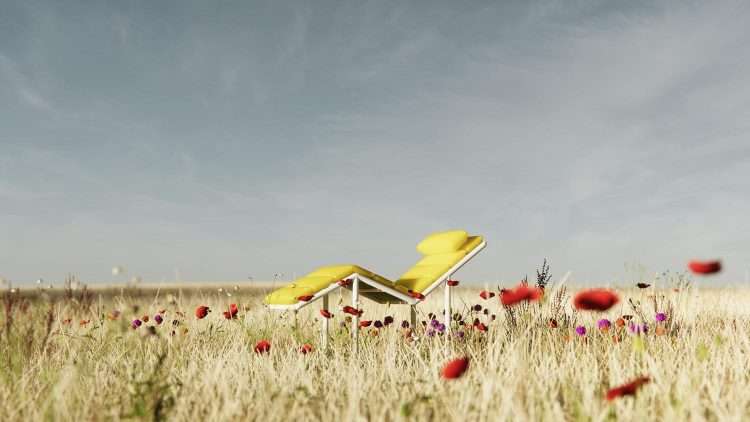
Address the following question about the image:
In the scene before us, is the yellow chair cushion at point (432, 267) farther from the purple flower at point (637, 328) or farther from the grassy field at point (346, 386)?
the purple flower at point (637, 328)

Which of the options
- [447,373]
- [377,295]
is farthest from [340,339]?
[447,373]

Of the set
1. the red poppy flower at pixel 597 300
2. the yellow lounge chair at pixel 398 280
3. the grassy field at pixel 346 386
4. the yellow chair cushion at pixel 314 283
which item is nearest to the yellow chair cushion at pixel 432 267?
the yellow lounge chair at pixel 398 280

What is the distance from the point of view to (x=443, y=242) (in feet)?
23.1

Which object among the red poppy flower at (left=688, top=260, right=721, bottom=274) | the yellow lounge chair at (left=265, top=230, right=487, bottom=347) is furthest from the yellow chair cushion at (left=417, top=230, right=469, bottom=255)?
the red poppy flower at (left=688, top=260, right=721, bottom=274)

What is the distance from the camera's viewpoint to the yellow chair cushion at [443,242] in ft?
22.7

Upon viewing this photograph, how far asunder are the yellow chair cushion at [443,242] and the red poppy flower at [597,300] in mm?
4972

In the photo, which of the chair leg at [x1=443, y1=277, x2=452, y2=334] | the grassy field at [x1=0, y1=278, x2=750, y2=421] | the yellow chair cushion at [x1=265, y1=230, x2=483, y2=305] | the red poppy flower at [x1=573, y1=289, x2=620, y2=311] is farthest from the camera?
the yellow chair cushion at [x1=265, y1=230, x2=483, y2=305]

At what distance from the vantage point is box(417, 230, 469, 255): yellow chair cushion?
272 inches

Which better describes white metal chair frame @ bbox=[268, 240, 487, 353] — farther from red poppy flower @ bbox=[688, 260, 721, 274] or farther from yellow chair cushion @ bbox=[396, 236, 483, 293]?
red poppy flower @ bbox=[688, 260, 721, 274]

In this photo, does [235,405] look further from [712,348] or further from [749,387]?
[712,348]

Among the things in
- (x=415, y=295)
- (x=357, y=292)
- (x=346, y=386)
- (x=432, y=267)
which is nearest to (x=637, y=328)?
(x=346, y=386)

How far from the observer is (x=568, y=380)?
3.80 m

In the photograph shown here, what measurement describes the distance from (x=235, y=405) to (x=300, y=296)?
2.97m

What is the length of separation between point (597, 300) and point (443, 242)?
5.19 meters
